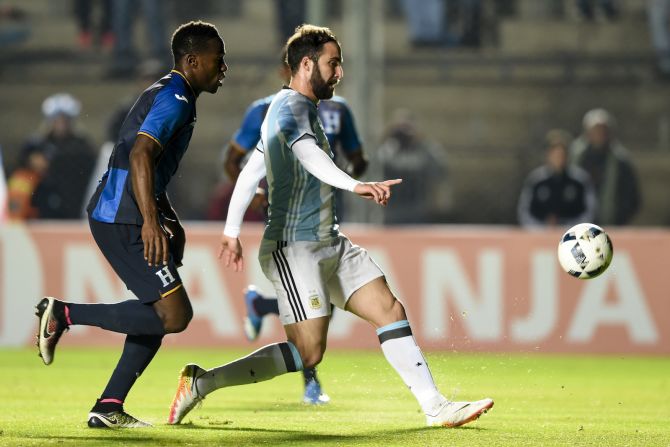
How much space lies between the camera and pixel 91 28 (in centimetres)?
1389

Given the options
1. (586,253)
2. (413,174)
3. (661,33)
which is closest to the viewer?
(586,253)

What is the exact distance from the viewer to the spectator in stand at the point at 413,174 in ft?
41.3

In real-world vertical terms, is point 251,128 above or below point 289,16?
below

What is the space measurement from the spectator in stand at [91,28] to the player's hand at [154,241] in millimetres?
8068

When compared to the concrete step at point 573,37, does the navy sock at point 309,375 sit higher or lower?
lower

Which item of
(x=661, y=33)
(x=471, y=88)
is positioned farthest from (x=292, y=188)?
(x=661, y=33)

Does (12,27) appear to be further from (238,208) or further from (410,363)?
(410,363)

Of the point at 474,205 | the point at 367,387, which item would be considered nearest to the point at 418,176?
the point at 474,205

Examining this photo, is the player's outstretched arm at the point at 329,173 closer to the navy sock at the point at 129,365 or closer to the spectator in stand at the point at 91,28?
the navy sock at the point at 129,365

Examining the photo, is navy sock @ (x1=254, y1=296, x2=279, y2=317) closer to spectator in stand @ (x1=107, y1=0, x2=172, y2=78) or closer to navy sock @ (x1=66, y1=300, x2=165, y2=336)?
navy sock @ (x1=66, y1=300, x2=165, y2=336)

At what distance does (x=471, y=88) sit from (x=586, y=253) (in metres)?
7.01

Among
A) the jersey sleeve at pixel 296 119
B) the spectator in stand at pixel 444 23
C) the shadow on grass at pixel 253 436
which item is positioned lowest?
the shadow on grass at pixel 253 436

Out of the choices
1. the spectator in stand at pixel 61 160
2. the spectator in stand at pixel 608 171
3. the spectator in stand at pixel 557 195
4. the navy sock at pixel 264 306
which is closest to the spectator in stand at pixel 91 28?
the spectator in stand at pixel 61 160

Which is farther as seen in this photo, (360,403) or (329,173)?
(360,403)
